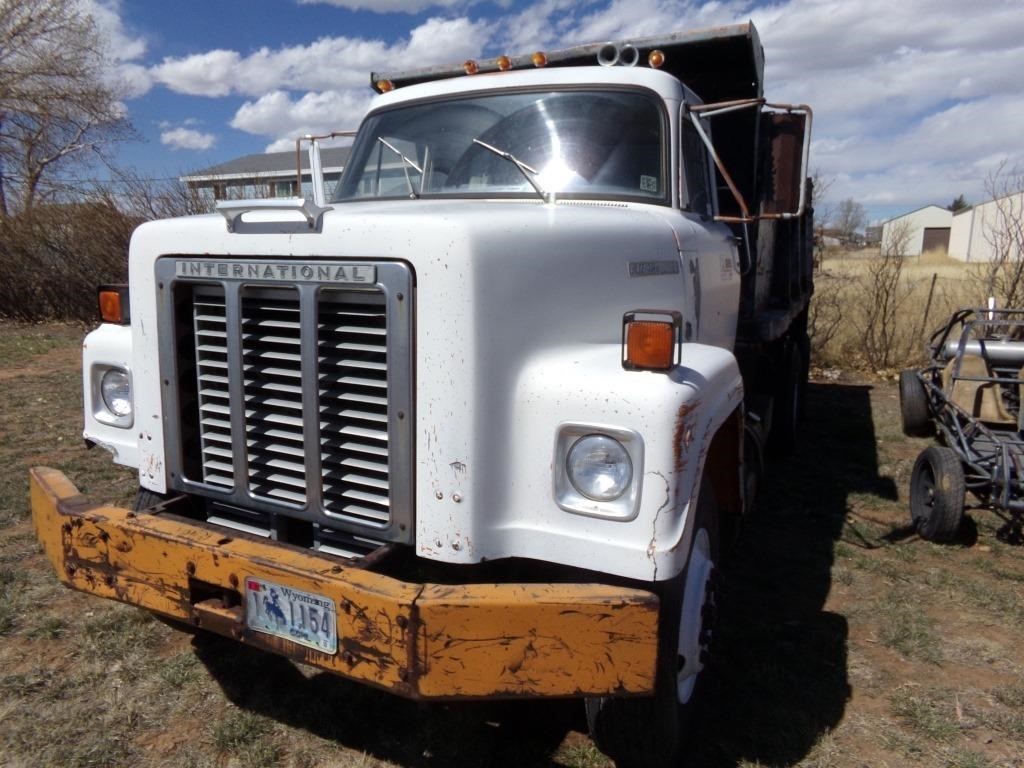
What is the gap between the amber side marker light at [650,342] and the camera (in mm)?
2289

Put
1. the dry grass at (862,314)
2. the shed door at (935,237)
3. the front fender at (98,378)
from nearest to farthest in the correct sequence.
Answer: the front fender at (98,378) < the dry grass at (862,314) < the shed door at (935,237)

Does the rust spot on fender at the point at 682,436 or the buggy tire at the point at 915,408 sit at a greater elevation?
the rust spot on fender at the point at 682,436

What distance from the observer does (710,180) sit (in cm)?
402

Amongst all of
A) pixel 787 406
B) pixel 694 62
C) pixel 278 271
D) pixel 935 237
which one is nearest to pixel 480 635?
pixel 278 271

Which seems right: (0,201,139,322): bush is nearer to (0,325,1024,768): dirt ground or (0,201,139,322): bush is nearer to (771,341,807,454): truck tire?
(0,325,1024,768): dirt ground

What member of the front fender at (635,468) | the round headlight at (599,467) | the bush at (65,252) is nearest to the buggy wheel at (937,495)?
the front fender at (635,468)

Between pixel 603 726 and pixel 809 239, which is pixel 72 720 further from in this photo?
pixel 809 239

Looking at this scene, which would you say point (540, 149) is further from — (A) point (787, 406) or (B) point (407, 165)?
(A) point (787, 406)

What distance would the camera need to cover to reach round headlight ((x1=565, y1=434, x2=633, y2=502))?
2250 mm

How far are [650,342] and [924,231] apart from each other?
66.9 m

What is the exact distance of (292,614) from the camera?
7.68ft

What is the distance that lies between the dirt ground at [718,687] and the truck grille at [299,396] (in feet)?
2.76

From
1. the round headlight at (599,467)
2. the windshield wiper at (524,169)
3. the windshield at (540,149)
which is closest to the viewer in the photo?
the round headlight at (599,467)

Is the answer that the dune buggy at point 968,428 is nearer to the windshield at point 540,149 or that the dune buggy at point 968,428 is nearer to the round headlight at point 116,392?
the windshield at point 540,149
